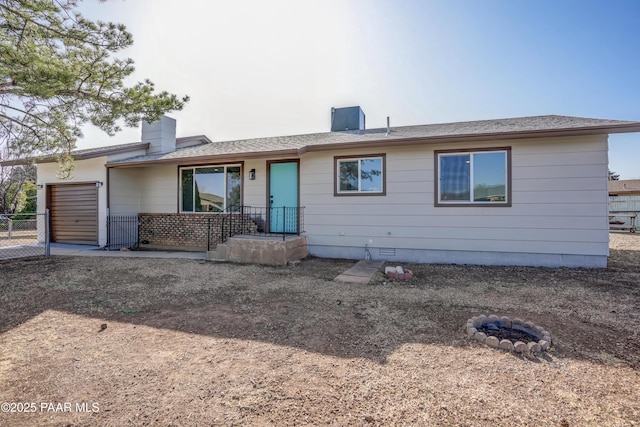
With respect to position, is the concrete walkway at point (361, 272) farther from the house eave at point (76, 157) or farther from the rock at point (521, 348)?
the house eave at point (76, 157)

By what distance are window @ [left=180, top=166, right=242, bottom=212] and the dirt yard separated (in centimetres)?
455

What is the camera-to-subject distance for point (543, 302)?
435 centimetres

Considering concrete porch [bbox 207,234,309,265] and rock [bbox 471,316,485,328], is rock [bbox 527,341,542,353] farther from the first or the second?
concrete porch [bbox 207,234,309,265]

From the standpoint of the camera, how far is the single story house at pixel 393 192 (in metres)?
6.48

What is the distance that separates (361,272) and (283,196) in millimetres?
3680

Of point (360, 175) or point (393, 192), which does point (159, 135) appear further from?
point (393, 192)

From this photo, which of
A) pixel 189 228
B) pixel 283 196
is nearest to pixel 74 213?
pixel 189 228

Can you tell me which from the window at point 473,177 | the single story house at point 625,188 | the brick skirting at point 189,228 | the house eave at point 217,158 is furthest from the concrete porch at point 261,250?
the single story house at point 625,188

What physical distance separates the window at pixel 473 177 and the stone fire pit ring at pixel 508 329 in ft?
13.2

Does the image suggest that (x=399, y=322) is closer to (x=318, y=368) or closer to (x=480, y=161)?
→ (x=318, y=368)

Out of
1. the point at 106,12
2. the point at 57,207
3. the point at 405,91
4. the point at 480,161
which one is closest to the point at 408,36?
the point at 405,91

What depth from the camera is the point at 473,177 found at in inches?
279

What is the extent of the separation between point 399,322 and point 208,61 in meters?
8.65

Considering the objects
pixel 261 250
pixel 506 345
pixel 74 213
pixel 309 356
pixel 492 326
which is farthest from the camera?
pixel 74 213
